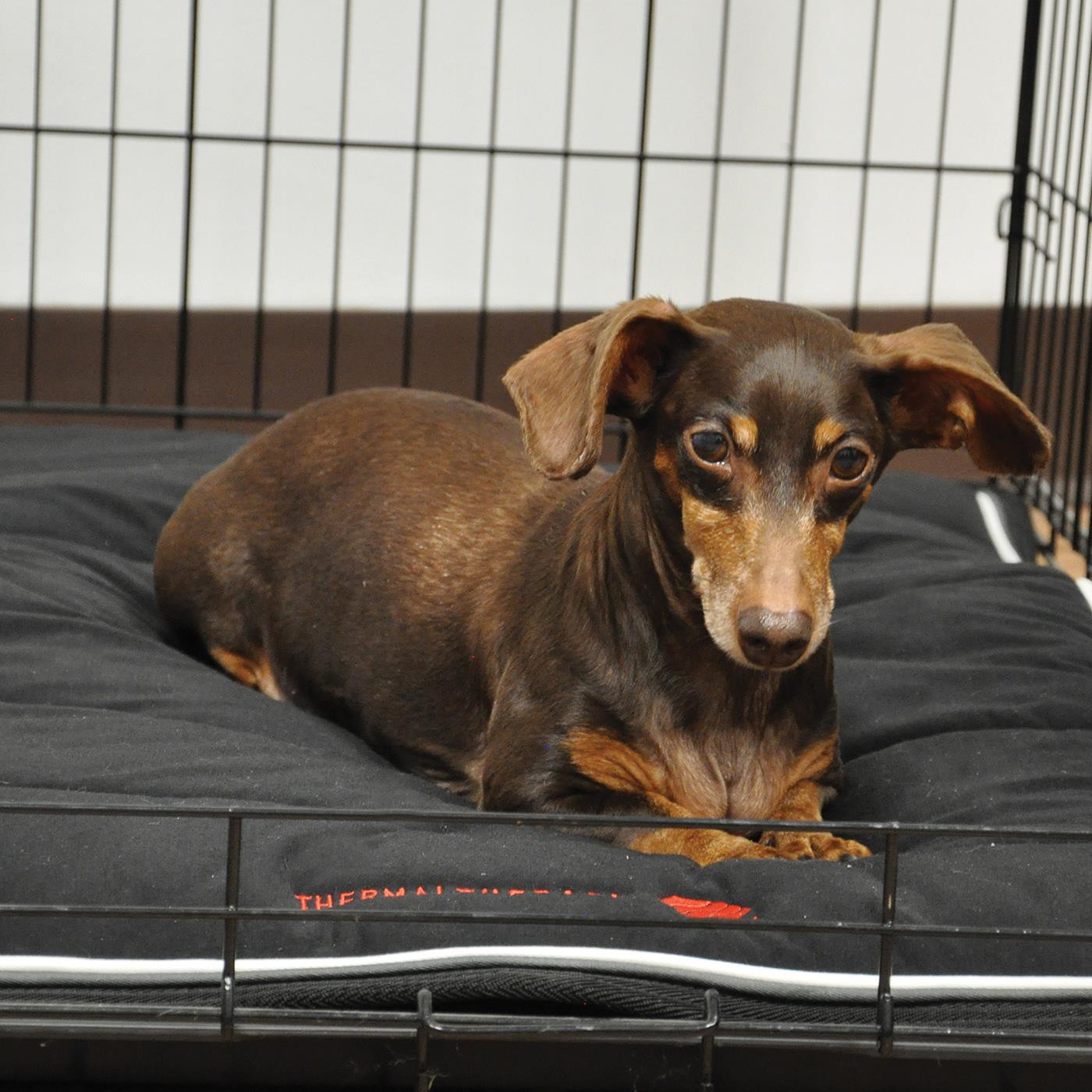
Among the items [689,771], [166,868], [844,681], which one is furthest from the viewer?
[844,681]

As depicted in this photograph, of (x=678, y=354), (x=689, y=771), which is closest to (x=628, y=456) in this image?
(x=678, y=354)

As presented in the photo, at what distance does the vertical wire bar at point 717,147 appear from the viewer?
14.5 ft

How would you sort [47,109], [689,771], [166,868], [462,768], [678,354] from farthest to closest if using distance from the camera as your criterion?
[47,109] < [462,768] < [689,771] < [678,354] < [166,868]

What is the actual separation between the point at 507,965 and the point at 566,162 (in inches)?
116

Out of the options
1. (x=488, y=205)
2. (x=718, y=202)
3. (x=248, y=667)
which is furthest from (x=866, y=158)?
(x=248, y=667)

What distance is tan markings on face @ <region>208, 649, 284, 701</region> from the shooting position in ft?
8.87

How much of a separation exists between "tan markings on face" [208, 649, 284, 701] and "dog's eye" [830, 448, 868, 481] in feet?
3.76

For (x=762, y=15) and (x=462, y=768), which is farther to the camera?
(x=762, y=15)

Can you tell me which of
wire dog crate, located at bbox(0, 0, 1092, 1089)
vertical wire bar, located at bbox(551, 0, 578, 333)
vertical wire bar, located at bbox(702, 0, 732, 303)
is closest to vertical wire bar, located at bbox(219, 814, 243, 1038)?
vertical wire bar, located at bbox(551, 0, 578, 333)

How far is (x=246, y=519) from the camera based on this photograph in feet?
8.82

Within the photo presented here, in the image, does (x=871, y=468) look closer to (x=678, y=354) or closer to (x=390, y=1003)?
(x=678, y=354)

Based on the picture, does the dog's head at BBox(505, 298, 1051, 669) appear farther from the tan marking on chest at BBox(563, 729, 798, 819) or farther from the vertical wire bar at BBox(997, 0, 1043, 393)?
the vertical wire bar at BBox(997, 0, 1043, 393)

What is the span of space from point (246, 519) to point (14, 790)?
80cm

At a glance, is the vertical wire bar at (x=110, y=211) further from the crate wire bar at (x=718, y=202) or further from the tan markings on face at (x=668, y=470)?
the tan markings on face at (x=668, y=470)
